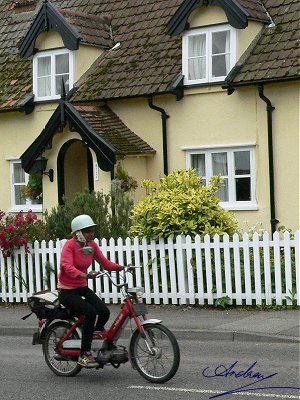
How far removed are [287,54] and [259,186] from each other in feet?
9.16

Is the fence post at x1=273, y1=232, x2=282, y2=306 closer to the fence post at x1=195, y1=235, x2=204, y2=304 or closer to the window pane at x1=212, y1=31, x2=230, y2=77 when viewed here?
the fence post at x1=195, y1=235, x2=204, y2=304

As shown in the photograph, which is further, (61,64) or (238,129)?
(61,64)

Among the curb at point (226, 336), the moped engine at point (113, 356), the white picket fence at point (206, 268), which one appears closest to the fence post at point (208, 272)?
→ the white picket fence at point (206, 268)

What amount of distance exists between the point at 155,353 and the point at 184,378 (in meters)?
0.54

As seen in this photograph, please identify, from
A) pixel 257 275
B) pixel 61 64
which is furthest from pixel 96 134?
pixel 257 275

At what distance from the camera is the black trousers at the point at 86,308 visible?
1005cm

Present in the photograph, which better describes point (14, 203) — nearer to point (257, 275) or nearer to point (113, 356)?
point (257, 275)

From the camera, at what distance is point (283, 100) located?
762 inches

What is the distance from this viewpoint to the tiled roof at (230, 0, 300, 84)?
61.7ft

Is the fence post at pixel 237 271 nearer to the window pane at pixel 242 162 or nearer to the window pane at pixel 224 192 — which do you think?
the window pane at pixel 242 162

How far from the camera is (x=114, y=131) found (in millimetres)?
21500

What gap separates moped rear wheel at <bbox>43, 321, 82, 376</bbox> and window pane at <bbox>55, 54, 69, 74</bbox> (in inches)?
521

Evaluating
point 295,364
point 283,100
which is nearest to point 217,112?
point 283,100

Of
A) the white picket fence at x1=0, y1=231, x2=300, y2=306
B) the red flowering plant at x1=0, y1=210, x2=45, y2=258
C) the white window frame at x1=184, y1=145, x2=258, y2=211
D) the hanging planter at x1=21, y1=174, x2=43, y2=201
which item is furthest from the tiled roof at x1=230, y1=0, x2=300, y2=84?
the hanging planter at x1=21, y1=174, x2=43, y2=201
